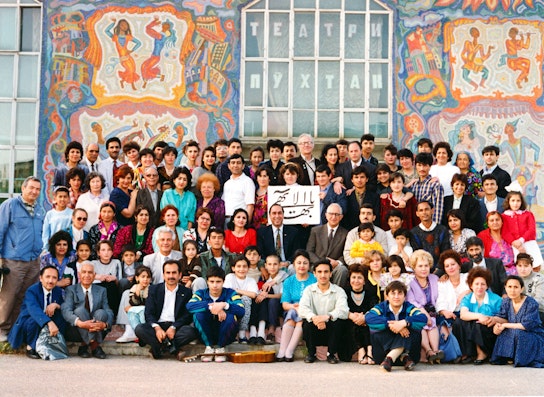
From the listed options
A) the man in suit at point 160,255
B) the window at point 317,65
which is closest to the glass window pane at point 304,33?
the window at point 317,65

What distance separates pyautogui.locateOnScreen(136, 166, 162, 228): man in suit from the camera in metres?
12.1

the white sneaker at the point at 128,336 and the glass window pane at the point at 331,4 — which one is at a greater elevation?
the glass window pane at the point at 331,4

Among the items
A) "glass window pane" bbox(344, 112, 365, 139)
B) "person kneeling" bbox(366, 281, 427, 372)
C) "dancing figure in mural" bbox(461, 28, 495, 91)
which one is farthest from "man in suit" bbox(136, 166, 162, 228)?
"dancing figure in mural" bbox(461, 28, 495, 91)

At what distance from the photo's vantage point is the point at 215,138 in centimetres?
1522

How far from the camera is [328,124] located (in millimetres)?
15453

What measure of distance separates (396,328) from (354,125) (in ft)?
19.7

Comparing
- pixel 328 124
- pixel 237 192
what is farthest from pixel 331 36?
pixel 237 192

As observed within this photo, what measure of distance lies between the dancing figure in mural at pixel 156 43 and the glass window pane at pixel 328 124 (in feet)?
8.47

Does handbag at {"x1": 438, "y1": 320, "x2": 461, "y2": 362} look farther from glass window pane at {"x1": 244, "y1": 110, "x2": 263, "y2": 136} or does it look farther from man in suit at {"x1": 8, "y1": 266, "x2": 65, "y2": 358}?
glass window pane at {"x1": 244, "y1": 110, "x2": 263, "y2": 136}

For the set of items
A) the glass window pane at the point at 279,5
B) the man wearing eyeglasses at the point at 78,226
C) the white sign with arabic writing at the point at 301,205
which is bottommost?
the man wearing eyeglasses at the point at 78,226

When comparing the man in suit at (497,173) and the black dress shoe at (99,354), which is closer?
the black dress shoe at (99,354)

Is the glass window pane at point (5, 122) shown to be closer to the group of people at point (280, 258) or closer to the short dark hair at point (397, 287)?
the group of people at point (280, 258)

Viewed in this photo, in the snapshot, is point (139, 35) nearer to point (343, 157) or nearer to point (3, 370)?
point (343, 157)

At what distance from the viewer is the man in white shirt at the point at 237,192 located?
1227cm
